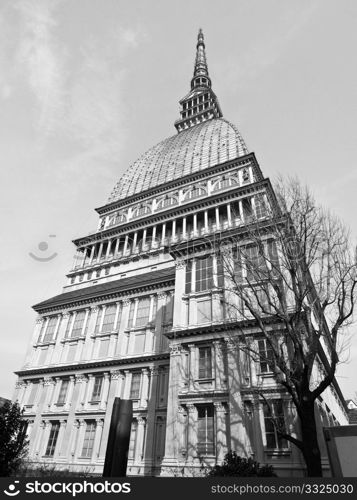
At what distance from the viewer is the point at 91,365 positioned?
98.5 ft

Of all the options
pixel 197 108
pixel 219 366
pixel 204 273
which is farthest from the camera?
pixel 197 108

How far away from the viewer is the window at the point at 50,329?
1394 inches

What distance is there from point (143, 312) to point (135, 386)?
687cm

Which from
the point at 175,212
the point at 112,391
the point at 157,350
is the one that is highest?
the point at 175,212

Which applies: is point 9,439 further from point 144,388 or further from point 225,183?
point 225,183

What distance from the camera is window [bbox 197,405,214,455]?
61.6 ft

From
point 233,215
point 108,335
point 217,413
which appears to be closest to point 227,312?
point 217,413

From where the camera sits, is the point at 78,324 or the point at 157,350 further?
the point at 78,324

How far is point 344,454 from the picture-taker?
33.7 feet

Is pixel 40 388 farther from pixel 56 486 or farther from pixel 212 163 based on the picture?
pixel 212 163

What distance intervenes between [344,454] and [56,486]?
9.02 meters

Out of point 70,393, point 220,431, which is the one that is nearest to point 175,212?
point 70,393

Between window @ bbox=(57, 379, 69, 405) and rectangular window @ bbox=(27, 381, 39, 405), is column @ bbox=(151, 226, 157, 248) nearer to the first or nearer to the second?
window @ bbox=(57, 379, 69, 405)

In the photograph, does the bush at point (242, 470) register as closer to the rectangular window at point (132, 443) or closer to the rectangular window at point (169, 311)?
the rectangular window at point (132, 443)
